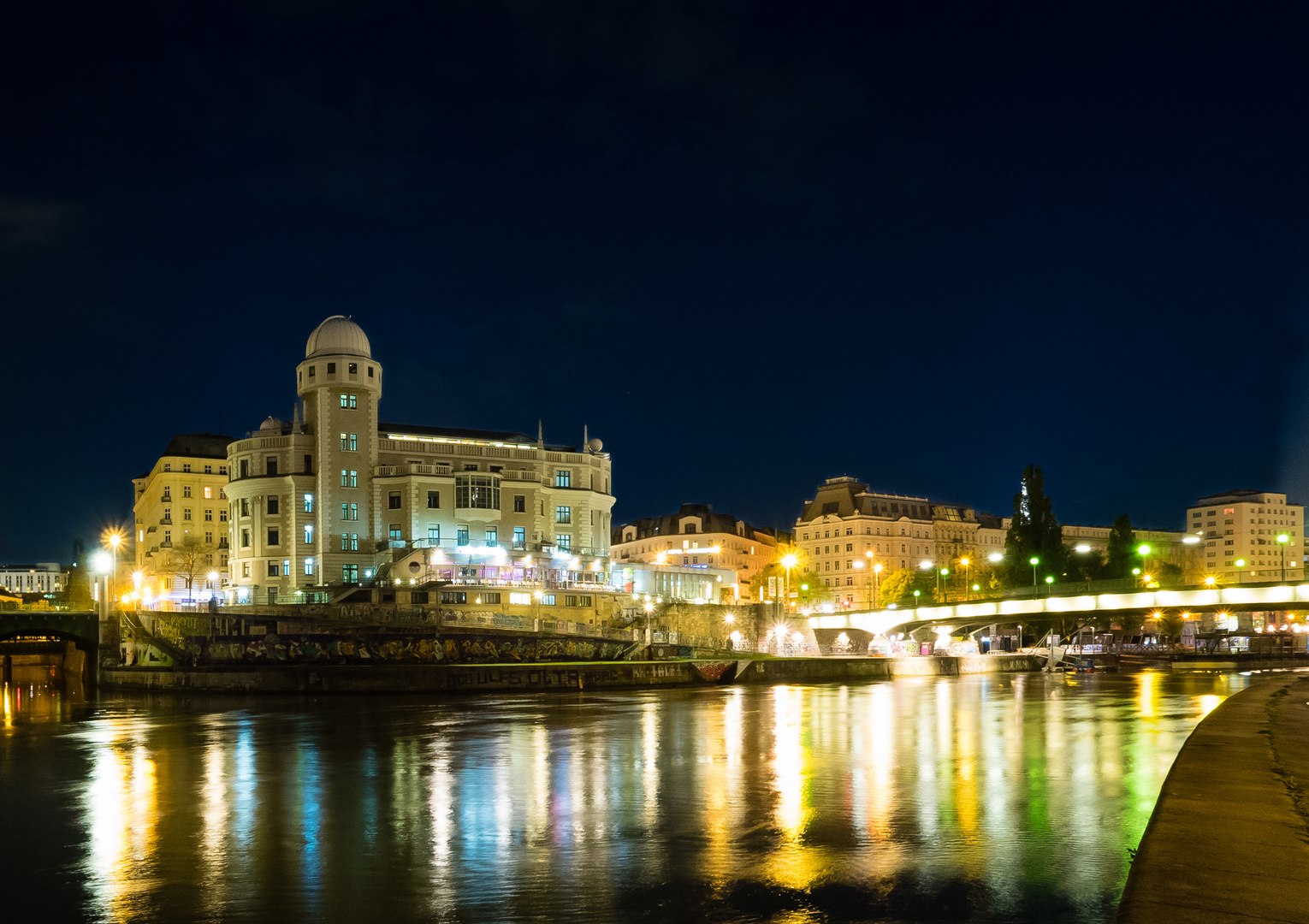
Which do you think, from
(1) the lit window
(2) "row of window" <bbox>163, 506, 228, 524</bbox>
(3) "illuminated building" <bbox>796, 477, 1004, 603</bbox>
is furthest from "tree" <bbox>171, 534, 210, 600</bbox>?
(3) "illuminated building" <bbox>796, 477, 1004, 603</bbox>

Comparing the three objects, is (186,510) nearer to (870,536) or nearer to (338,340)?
(338,340)

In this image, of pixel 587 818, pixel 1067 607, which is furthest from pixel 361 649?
pixel 587 818

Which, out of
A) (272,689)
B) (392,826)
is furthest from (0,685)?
(392,826)

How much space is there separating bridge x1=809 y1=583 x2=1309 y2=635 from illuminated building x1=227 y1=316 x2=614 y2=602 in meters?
28.0

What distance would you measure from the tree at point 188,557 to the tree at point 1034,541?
8388cm

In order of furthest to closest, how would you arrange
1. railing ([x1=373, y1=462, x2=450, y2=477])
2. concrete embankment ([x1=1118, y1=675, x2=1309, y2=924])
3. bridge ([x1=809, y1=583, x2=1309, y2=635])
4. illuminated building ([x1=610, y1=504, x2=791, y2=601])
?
illuminated building ([x1=610, y1=504, x2=791, y2=601])
railing ([x1=373, y1=462, x2=450, y2=477])
bridge ([x1=809, y1=583, x2=1309, y2=635])
concrete embankment ([x1=1118, y1=675, x2=1309, y2=924])

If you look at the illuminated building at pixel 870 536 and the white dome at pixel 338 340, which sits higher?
the white dome at pixel 338 340

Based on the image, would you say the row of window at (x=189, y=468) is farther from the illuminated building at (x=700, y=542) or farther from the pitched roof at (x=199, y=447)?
the illuminated building at (x=700, y=542)

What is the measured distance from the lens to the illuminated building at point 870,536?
185m

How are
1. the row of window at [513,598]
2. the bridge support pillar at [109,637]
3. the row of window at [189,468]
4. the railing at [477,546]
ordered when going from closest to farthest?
the bridge support pillar at [109,637] → the row of window at [513,598] → the railing at [477,546] → the row of window at [189,468]

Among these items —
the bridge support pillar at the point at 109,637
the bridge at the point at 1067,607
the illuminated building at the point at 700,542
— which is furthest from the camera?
the illuminated building at the point at 700,542

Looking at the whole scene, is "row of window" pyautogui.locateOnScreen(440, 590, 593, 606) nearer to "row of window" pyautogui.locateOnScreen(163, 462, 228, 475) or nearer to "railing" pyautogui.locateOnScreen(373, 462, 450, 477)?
"railing" pyautogui.locateOnScreen(373, 462, 450, 477)

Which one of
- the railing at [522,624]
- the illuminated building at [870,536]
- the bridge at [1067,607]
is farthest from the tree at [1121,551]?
the railing at [522,624]

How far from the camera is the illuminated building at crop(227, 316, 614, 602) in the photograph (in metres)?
97.6
